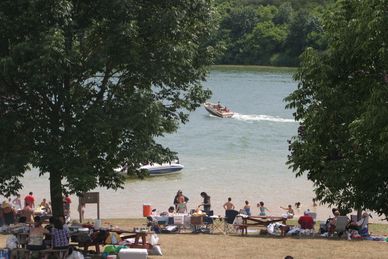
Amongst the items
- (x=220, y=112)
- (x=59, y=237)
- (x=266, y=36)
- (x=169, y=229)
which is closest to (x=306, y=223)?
(x=169, y=229)

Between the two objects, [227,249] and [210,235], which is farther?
[210,235]

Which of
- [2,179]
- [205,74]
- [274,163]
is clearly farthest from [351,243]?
[274,163]

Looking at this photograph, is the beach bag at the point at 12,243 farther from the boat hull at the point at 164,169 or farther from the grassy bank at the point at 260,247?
the boat hull at the point at 164,169

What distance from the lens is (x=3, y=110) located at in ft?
67.9

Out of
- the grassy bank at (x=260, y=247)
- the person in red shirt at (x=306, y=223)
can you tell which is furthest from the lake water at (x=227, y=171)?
the grassy bank at (x=260, y=247)

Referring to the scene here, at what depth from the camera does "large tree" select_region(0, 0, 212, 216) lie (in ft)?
63.2

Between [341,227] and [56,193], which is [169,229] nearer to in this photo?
[341,227]

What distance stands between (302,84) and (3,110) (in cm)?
738

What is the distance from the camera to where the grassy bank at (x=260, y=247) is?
71.4 feet

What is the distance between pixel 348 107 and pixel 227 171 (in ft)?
105

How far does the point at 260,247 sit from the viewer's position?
2294cm

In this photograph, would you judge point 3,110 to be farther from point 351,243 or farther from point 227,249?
point 351,243

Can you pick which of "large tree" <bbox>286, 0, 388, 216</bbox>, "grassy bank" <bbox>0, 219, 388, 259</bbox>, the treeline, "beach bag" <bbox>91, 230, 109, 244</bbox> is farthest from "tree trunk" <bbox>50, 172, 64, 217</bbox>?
the treeline

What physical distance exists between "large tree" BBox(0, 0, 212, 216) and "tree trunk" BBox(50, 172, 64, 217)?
5cm
